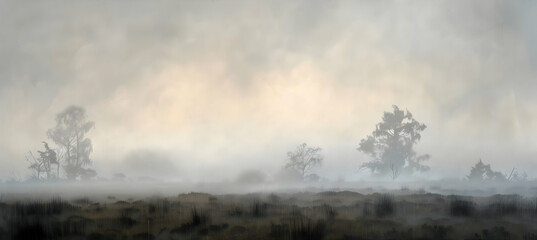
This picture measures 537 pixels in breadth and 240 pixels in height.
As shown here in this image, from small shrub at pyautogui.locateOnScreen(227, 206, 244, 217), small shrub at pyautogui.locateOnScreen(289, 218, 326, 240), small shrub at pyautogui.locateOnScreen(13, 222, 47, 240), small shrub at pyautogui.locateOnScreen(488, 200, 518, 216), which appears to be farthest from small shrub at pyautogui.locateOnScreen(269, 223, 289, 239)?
small shrub at pyautogui.locateOnScreen(488, 200, 518, 216)

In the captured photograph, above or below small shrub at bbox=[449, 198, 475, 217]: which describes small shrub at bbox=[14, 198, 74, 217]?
above

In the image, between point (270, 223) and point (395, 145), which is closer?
point (270, 223)

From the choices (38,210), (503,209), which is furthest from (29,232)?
(503,209)

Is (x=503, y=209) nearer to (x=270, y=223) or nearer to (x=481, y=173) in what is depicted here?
(x=270, y=223)

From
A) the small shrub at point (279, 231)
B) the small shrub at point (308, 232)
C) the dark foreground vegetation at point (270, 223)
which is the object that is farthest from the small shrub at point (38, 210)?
the small shrub at point (308, 232)

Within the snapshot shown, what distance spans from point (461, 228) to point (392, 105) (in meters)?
47.7

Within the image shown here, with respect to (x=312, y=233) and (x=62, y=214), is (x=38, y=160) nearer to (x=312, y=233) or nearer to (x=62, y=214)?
(x=62, y=214)

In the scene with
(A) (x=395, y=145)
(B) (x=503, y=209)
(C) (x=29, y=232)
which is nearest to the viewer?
(C) (x=29, y=232)

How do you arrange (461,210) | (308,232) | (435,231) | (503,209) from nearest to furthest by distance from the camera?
(308,232) → (435,231) → (461,210) → (503,209)

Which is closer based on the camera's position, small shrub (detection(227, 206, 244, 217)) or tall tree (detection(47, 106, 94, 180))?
small shrub (detection(227, 206, 244, 217))

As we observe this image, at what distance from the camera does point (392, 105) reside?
61031 mm

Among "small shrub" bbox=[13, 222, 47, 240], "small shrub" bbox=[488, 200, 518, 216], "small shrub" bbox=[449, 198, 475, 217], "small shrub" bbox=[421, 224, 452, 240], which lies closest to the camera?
"small shrub" bbox=[13, 222, 47, 240]

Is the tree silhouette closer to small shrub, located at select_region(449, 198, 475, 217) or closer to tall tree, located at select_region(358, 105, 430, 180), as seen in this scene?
tall tree, located at select_region(358, 105, 430, 180)

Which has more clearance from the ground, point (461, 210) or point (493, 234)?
point (461, 210)
